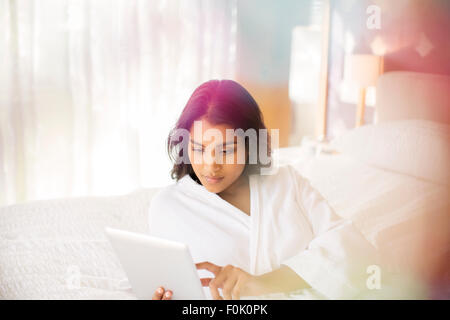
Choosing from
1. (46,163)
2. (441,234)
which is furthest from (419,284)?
(46,163)

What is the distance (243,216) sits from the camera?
1136 mm

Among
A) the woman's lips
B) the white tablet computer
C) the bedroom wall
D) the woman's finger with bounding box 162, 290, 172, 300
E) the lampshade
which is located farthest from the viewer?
the lampshade

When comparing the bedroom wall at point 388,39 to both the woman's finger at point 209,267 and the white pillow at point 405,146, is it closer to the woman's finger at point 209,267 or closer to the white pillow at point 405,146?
the white pillow at point 405,146

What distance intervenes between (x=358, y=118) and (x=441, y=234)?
535 millimetres

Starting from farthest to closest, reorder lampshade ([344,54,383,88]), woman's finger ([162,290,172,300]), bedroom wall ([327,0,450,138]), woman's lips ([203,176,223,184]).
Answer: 1. lampshade ([344,54,383,88])
2. bedroom wall ([327,0,450,138])
3. woman's lips ([203,176,223,184])
4. woman's finger ([162,290,172,300])

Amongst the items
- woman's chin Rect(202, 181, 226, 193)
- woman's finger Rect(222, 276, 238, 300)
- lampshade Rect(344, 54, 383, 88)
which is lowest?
woman's finger Rect(222, 276, 238, 300)

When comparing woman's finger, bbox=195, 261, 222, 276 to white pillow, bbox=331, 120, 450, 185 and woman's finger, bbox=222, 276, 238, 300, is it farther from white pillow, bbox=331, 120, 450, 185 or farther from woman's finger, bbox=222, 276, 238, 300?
white pillow, bbox=331, 120, 450, 185

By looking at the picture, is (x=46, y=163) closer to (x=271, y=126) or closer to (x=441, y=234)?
(x=271, y=126)

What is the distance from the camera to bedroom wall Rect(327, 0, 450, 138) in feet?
5.20

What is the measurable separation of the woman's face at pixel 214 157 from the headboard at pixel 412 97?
2.98ft

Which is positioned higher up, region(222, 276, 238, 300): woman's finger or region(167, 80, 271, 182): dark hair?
region(167, 80, 271, 182): dark hair

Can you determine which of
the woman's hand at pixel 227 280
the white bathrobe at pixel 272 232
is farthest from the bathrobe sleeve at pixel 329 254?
the woman's hand at pixel 227 280

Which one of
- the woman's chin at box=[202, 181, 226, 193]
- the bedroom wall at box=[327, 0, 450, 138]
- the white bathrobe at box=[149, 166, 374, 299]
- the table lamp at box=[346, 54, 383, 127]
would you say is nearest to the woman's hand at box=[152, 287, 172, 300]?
the white bathrobe at box=[149, 166, 374, 299]

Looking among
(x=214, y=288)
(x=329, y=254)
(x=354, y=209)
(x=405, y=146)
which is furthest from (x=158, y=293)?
(x=405, y=146)
